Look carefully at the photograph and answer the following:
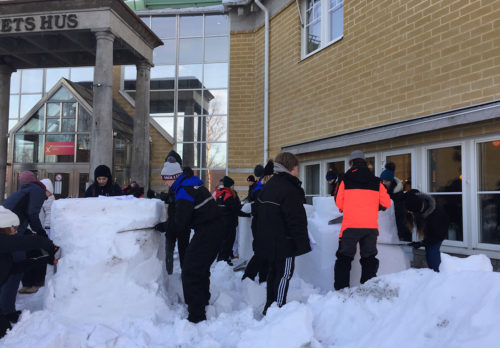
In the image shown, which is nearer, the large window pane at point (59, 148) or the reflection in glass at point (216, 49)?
the large window pane at point (59, 148)

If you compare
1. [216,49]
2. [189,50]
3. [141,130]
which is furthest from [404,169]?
[189,50]

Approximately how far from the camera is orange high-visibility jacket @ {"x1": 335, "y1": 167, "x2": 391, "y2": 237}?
4.35 m

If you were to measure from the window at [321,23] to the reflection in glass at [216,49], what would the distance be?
15.0 feet

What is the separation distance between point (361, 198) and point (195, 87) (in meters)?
11.2

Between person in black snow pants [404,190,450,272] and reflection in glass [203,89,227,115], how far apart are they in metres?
9.73

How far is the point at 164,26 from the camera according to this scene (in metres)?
15.1

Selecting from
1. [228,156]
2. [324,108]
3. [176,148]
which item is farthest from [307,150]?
[176,148]

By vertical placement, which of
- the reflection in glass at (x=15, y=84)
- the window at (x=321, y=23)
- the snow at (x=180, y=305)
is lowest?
the snow at (x=180, y=305)

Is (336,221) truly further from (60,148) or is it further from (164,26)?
(164,26)

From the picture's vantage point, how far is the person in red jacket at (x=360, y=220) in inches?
171

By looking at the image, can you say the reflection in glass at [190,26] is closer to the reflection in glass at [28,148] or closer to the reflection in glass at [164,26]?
the reflection in glass at [164,26]

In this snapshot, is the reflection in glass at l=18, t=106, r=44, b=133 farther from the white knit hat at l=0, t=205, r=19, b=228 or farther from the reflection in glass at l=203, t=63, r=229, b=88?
the white knit hat at l=0, t=205, r=19, b=228

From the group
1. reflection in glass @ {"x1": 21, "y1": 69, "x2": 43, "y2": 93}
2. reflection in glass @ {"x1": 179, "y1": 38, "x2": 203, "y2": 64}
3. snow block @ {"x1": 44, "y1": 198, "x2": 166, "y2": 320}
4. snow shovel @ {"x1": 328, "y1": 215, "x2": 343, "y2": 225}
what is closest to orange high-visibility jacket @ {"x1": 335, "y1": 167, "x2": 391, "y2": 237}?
snow shovel @ {"x1": 328, "y1": 215, "x2": 343, "y2": 225}

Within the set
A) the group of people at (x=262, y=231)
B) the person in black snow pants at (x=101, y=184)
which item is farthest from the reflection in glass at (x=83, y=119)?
the group of people at (x=262, y=231)
